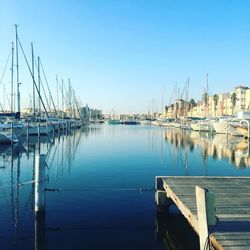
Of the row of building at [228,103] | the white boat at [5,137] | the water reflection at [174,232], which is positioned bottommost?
the water reflection at [174,232]

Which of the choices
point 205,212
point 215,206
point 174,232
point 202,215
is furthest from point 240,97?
point 205,212

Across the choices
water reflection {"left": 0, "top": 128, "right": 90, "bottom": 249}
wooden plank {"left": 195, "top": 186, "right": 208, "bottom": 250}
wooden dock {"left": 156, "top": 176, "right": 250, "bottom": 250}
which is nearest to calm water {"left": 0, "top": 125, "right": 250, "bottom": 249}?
water reflection {"left": 0, "top": 128, "right": 90, "bottom": 249}

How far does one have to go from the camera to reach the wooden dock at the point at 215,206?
7555 mm

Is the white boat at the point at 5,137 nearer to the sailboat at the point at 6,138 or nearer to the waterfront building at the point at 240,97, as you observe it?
the sailboat at the point at 6,138

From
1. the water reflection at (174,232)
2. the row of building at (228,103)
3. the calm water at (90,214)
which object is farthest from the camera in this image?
the row of building at (228,103)

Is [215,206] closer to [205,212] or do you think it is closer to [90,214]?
[205,212]

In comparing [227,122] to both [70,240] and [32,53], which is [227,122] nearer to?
[32,53]

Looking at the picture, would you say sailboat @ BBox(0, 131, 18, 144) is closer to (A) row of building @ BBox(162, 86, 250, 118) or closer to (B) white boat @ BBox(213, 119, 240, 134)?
(B) white boat @ BBox(213, 119, 240, 134)

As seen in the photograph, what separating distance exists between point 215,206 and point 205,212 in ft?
10.6

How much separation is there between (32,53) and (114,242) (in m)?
48.9

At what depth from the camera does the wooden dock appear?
7555 millimetres

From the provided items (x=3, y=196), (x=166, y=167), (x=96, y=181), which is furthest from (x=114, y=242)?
(x=166, y=167)

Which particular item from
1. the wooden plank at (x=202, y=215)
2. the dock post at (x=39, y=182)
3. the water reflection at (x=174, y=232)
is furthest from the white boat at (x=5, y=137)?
the wooden plank at (x=202, y=215)

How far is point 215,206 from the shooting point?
34.4ft
